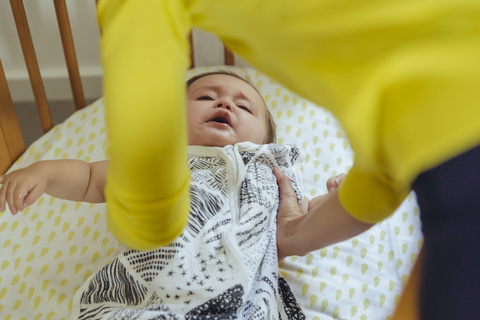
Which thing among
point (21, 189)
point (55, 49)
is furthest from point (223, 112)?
point (55, 49)

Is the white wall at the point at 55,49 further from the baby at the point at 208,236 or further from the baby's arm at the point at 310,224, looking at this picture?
the baby's arm at the point at 310,224

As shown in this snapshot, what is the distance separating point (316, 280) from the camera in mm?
960

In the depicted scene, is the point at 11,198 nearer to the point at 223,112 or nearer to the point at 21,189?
the point at 21,189

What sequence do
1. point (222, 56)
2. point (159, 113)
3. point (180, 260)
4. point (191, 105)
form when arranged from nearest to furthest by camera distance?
point (159, 113) < point (180, 260) < point (191, 105) < point (222, 56)

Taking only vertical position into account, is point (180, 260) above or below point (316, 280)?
above

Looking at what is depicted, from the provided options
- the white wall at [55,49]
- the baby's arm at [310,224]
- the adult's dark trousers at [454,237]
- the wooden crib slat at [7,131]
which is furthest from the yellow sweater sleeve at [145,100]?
the white wall at [55,49]

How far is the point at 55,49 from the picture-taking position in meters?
1.60

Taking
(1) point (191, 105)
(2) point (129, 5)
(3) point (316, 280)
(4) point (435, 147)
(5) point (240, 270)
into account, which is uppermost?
(2) point (129, 5)

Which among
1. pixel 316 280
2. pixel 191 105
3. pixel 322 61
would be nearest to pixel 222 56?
pixel 191 105

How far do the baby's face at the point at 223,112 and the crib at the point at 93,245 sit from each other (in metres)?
0.17

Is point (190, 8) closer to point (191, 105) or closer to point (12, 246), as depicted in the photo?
point (191, 105)

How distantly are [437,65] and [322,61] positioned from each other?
0.28 feet

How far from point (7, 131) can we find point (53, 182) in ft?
1.38

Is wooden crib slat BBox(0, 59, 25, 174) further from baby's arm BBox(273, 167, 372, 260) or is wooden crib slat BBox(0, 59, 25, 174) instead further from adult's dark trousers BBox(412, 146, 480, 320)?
adult's dark trousers BBox(412, 146, 480, 320)
